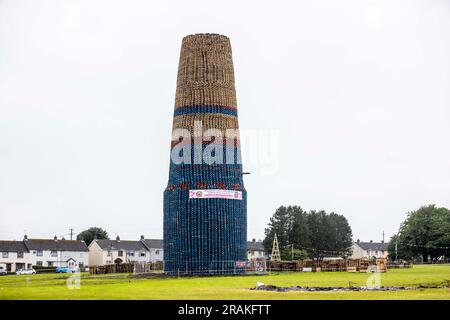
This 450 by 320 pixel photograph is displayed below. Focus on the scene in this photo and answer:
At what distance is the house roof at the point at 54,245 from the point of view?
13388cm

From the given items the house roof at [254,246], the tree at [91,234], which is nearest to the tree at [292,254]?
the house roof at [254,246]

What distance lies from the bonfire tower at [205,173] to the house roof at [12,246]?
65.7 m

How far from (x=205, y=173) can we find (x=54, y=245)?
250 ft

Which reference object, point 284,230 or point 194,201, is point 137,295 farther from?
point 284,230

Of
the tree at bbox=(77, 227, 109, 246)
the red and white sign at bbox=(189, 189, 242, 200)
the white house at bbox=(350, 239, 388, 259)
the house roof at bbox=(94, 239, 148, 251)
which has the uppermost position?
the red and white sign at bbox=(189, 189, 242, 200)

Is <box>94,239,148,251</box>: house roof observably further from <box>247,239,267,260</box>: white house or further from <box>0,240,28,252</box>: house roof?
<box>247,239,267,260</box>: white house

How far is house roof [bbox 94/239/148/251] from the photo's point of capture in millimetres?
143075

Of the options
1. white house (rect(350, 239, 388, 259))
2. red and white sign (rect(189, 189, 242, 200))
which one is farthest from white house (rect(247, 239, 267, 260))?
red and white sign (rect(189, 189, 242, 200))

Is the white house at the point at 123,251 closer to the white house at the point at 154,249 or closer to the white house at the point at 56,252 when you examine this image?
the white house at the point at 154,249

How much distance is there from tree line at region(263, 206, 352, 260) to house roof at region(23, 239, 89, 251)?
3397 centimetres
